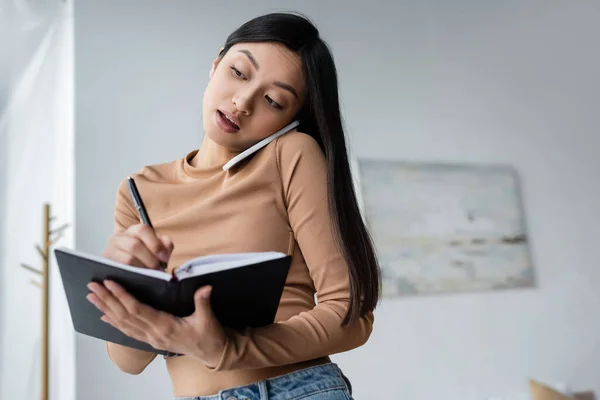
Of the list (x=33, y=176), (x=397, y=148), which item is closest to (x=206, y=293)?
(x=33, y=176)

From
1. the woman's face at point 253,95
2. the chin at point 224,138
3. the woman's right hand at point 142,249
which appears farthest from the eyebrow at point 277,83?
the woman's right hand at point 142,249

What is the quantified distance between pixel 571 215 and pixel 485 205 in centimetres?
57

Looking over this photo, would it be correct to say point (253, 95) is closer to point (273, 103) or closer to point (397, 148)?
point (273, 103)

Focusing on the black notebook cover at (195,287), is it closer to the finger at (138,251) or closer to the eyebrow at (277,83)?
the finger at (138,251)

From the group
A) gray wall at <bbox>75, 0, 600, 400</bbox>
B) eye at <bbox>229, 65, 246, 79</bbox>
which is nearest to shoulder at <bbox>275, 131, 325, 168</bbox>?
eye at <bbox>229, 65, 246, 79</bbox>

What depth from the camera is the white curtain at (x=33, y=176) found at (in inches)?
92.1

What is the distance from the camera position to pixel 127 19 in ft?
8.04

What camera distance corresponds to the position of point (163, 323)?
66 centimetres

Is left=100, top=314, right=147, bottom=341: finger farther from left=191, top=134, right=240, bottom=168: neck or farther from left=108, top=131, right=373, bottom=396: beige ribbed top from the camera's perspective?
left=191, top=134, right=240, bottom=168: neck

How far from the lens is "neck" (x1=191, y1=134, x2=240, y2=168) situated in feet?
3.21

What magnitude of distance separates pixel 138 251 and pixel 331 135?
1.21 ft

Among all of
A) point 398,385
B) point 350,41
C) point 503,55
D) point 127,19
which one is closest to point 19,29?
point 127,19

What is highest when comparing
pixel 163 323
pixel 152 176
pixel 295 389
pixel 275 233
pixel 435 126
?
pixel 435 126

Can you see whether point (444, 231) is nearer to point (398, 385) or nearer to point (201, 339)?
point (398, 385)
